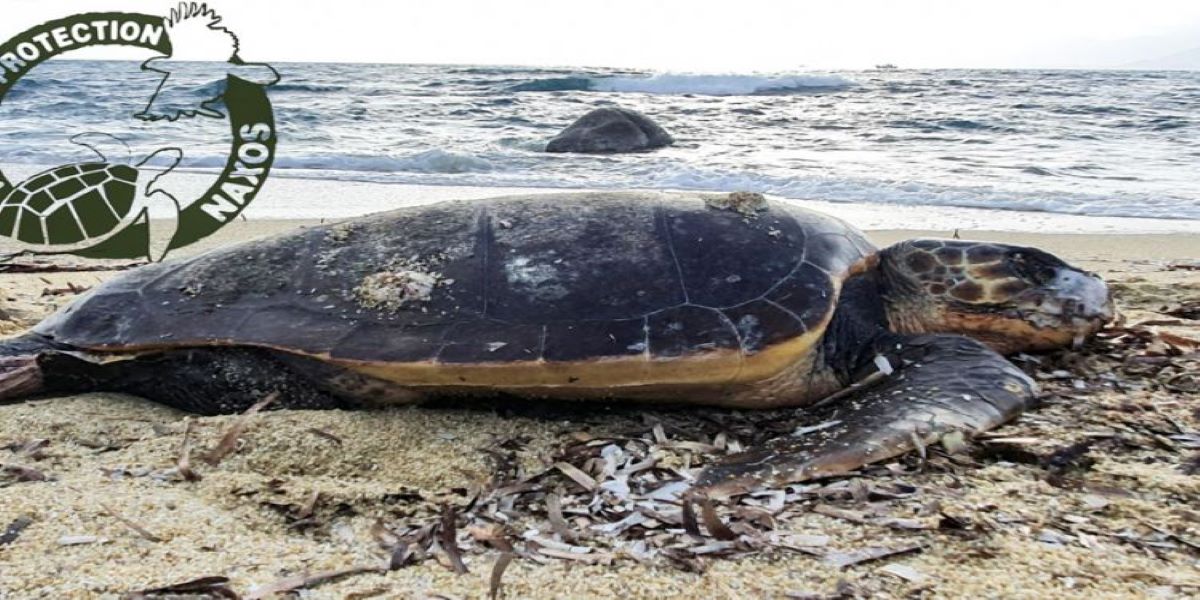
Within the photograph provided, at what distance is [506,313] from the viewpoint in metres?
2.71

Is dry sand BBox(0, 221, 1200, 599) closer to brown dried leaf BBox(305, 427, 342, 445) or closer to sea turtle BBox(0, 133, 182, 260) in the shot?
brown dried leaf BBox(305, 427, 342, 445)

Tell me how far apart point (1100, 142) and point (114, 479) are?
1477 cm

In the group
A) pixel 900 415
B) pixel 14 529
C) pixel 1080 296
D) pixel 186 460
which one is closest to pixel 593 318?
pixel 900 415

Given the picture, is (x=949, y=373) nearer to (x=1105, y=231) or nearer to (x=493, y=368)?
(x=493, y=368)

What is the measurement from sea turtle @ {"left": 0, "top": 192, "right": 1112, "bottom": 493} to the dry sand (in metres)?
0.14

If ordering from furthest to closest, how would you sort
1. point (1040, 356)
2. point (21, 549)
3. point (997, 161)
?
1. point (997, 161)
2. point (1040, 356)
3. point (21, 549)

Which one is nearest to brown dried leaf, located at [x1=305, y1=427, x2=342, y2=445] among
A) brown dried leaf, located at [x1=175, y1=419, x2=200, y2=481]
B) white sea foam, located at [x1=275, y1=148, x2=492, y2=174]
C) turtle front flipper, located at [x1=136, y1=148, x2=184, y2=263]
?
brown dried leaf, located at [x1=175, y1=419, x2=200, y2=481]

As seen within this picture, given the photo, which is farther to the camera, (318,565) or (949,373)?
(949,373)

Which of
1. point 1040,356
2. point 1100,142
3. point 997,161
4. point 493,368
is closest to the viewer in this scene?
point 493,368

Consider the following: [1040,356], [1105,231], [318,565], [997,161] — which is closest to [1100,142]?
[997,161]

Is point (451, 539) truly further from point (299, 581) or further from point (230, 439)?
point (230, 439)

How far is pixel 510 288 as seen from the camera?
280cm

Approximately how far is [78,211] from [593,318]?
5.73m

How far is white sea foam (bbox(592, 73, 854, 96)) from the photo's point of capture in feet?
96.1
